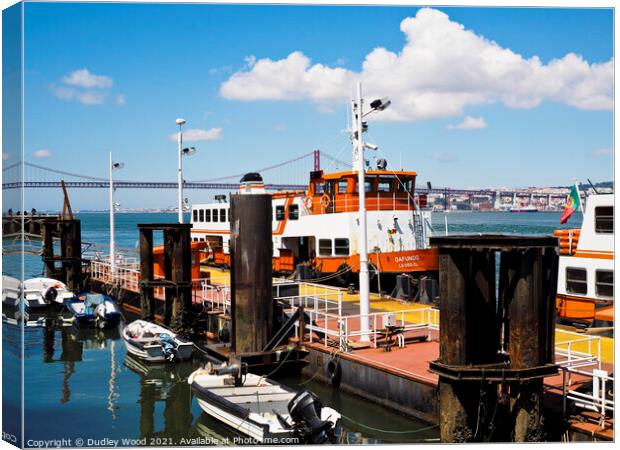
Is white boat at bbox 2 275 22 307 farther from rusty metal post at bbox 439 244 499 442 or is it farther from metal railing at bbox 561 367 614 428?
metal railing at bbox 561 367 614 428

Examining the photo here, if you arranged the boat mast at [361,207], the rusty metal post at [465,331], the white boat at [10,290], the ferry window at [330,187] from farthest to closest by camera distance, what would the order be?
the ferry window at [330,187] → the boat mast at [361,207] → the white boat at [10,290] → the rusty metal post at [465,331]

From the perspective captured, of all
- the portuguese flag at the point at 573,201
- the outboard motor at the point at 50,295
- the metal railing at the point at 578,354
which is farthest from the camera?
the outboard motor at the point at 50,295

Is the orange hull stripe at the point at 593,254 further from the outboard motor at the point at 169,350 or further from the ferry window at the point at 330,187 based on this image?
the ferry window at the point at 330,187

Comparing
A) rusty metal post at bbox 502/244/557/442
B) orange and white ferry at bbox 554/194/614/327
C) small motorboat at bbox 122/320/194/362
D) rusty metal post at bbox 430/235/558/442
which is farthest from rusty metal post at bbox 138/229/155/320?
rusty metal post at bbox 502/244/557/442

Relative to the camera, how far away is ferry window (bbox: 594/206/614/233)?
657 inches

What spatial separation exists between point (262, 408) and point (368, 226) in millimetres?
14102

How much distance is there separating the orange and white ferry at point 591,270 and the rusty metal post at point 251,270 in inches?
319

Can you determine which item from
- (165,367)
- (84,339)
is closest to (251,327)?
(165,367)

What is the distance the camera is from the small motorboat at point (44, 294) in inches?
1185

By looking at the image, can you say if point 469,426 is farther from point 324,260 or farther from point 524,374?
point 324,260

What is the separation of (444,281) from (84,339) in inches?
735

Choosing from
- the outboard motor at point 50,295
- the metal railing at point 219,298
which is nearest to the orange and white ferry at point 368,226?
the metal railing at point 219,298

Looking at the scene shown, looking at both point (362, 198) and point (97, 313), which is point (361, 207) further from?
point (97, 313)

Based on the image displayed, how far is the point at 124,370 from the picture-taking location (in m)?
19.9
